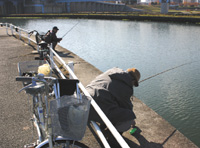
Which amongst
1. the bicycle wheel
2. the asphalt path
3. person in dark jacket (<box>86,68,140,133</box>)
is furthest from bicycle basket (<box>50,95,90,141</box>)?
the asphalt path

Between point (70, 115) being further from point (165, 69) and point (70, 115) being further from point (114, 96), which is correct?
point (165, 69)

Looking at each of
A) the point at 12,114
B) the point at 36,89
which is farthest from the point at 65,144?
the point at 12,114

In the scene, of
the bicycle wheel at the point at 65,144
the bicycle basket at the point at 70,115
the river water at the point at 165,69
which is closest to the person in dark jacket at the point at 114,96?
the bicycle wheel at the point at 65,144

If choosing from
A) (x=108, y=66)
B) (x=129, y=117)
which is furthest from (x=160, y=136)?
(x=108, y=66)

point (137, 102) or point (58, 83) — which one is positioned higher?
point (58, 83)

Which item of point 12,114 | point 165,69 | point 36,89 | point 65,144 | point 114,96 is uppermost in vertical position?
point 36,89

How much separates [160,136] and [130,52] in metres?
12.0

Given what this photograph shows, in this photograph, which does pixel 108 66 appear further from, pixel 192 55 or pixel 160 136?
pixel 160 136

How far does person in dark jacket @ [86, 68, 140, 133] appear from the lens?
10.0ft

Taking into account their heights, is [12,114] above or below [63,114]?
below

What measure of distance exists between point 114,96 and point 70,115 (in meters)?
1.11

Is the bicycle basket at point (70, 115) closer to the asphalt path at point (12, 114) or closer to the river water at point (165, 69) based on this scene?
the asphalt path at point (12, 114)

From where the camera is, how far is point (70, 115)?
2.09m

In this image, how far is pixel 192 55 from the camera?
14500 mm
